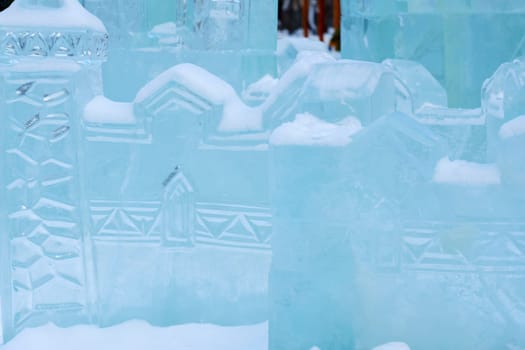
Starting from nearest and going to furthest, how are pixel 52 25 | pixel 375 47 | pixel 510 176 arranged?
pixel 510 176 → pixel 52 25 → pixel 375 47

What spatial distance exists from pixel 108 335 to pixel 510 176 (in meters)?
1.66

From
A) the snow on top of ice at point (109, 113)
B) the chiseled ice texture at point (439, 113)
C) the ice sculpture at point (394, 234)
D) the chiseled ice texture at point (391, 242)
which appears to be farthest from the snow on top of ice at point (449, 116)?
the snow on top of ice at point (109, 113)

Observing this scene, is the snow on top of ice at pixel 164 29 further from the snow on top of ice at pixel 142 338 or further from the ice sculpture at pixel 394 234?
the snow on top of ice at pixel 142 338

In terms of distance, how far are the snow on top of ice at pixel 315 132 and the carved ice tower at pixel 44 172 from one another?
94 centimetres

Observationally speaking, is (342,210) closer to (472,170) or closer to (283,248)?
(283,248)

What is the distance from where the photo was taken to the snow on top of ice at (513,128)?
84.6 inches

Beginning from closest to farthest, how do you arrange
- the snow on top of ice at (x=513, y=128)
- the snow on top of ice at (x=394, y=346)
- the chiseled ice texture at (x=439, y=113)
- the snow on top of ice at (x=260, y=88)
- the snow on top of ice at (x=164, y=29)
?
the snow on top of ice at (x=513, y=128)
the snow on top of ice at (x=394, y=346)
the chiseled ice texture at (x=439, y=113)
the snow on top of ice at (x=164, y=29)
the snow on top of ice at (x=260, y=88)

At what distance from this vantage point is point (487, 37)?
3.03 metres

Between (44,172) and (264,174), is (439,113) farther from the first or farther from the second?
(44,172)

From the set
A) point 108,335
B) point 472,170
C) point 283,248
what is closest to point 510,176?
point 472,170

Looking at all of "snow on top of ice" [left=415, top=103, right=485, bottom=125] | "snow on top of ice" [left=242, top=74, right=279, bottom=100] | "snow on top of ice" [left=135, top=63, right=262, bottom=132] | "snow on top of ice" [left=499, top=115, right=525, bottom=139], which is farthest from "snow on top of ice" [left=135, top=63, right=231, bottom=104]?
"snow on top of ice" [left=499, top=115, right=525, bottom=139]

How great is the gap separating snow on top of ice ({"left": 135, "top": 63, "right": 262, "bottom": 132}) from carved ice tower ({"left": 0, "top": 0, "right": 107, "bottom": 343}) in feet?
1.00

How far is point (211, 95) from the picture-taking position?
2.71 m

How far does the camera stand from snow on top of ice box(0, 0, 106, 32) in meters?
2.62
